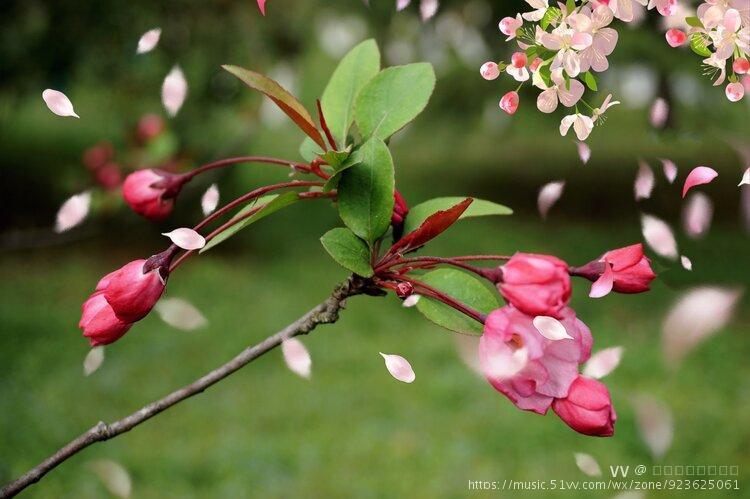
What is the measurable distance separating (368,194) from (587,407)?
16cm

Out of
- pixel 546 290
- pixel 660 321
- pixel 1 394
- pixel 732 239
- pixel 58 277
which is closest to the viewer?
pixel 546 290

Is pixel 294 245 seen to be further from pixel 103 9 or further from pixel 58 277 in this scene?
pixel 103 9

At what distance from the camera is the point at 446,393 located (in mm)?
2756

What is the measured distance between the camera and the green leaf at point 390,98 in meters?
0.50

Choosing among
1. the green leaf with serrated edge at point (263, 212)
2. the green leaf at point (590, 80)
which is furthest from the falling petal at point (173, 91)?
the green leaf at point (590, 80)

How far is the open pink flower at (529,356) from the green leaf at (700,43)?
0.17 meters

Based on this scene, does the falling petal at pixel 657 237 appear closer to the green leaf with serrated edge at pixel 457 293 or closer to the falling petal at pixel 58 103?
the green leaf with serrated edge at pixel 457 293

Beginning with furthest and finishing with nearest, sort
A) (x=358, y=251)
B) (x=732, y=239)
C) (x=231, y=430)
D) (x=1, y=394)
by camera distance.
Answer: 1. (x=732, y=239)
2. (x=1, y=394)
3. (x=231, y=430)
4. (x=358, y=251)

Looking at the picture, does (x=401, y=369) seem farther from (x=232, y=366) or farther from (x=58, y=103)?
(x=58, y=103)

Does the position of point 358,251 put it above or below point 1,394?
above

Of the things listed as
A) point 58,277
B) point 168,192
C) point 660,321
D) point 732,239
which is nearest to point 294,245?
point 58,277

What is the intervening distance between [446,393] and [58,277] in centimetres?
216

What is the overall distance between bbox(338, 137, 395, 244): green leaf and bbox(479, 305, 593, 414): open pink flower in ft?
0.31

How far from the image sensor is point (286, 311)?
362 centimetres
